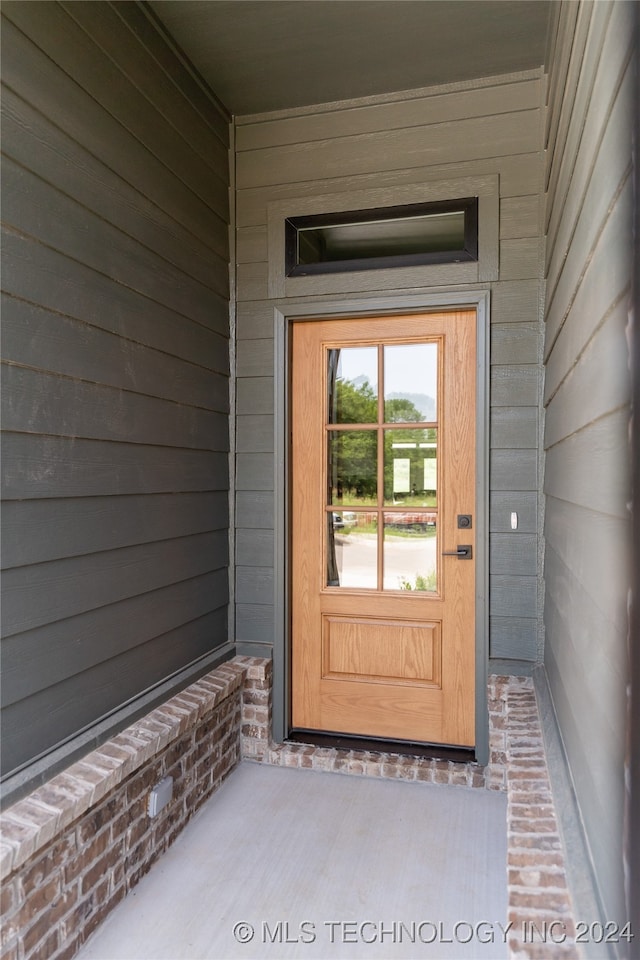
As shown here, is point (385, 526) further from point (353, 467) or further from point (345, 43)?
point (345, 43)

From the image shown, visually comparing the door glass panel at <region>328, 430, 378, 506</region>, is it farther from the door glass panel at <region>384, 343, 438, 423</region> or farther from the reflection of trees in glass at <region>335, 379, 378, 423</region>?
the door glass panel at <region>384, 343, 438, 423</region>

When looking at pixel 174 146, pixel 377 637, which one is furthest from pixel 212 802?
pixel 174 146

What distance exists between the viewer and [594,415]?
4.14 ft

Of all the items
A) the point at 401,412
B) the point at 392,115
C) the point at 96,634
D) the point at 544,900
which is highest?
the point at 392,115

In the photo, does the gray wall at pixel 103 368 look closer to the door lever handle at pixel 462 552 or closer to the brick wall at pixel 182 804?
the brick wall at pixel 182 804

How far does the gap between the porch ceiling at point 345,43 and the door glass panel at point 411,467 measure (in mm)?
1603

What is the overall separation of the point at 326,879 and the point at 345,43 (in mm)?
3227

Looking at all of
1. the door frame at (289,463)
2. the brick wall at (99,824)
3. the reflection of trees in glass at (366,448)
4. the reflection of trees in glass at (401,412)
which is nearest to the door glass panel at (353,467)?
the reflection of trees in glass at (366,448)

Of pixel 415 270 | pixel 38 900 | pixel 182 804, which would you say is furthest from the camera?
pixel 415 270

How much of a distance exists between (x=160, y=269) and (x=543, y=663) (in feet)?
7.63

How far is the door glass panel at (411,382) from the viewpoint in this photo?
9.58ft

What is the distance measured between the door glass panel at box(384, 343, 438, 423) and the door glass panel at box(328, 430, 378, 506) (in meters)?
0.16

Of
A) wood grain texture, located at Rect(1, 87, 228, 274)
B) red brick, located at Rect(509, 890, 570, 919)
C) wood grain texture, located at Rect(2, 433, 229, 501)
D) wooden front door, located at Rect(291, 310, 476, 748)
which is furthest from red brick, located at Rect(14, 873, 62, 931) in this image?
wood grain texture, located at Rect(1, 87, 228, 274)

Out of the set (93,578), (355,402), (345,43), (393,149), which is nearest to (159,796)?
(93,578)
